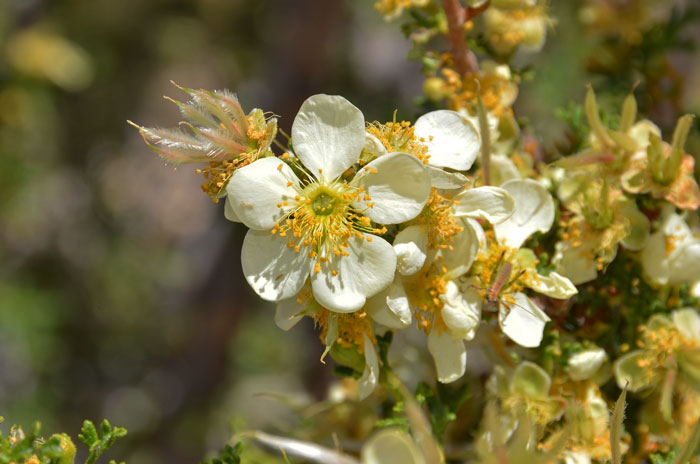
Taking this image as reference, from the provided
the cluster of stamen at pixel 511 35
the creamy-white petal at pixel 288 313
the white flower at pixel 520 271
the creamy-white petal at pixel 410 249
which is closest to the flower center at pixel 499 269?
the white flower at pixel 520 271

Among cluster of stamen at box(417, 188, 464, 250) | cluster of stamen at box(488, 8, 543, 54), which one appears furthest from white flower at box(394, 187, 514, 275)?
cluster of stamen at box(488, 8, 543, 54)

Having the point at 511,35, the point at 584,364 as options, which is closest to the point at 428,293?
the point at 584,364

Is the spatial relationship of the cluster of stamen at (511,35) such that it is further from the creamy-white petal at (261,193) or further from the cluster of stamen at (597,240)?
the creamy-white petal at (261,193)

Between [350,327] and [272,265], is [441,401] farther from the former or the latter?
[272,265]

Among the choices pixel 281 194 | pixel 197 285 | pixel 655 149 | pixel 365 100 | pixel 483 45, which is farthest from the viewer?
pixel 197 285

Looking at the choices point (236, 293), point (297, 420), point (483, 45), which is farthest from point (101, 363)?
point (483, 45)

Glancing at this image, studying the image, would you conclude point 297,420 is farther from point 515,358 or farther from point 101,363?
point 101,363
